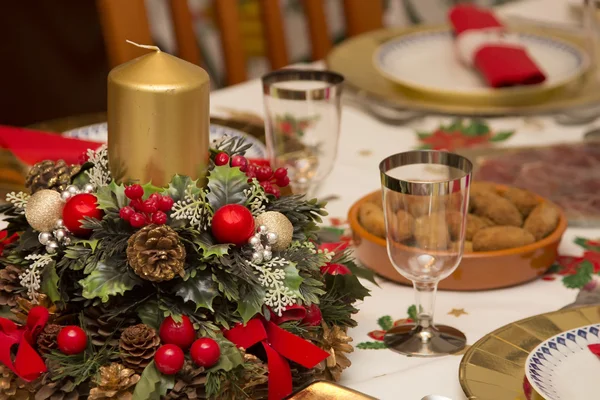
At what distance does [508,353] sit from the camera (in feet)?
2.20

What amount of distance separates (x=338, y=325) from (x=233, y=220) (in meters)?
0.12

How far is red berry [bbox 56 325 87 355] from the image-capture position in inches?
23.4

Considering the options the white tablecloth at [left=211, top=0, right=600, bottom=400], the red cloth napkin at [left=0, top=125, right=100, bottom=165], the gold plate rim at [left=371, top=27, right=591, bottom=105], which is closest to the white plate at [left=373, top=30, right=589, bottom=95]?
the gold plate rim at [left=371, top=27, right=591, bottom=105]

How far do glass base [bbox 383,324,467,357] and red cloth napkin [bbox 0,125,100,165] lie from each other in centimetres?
38

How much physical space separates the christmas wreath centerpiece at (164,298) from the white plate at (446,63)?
0.68m

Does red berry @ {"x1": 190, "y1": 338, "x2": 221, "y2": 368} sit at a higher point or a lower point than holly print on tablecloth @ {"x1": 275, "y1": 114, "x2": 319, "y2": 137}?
higher

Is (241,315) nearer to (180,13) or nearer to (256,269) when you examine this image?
(256,269)

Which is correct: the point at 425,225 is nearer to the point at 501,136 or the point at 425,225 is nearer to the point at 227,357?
the point at 227,357

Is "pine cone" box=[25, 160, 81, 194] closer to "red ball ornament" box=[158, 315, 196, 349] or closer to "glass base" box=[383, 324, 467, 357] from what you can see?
"red ball ornament" box=[158, 315, 196, 349]

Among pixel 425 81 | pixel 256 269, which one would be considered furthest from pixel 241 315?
pixel 425 81

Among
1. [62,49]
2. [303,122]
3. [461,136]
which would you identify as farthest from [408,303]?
[62,49]

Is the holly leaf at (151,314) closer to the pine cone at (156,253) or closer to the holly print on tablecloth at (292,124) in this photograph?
the pine cone at (156,253)

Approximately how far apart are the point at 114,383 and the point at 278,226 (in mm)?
153

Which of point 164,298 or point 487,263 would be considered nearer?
point 164,298
